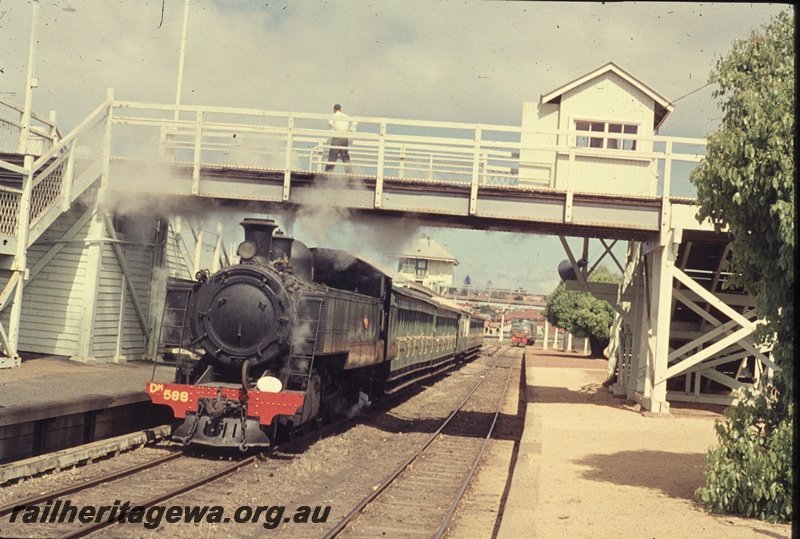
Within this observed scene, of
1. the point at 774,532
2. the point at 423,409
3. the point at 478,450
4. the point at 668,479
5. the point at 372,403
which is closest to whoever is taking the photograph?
the point at 774,532

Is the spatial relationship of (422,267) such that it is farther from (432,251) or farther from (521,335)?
(521,335)

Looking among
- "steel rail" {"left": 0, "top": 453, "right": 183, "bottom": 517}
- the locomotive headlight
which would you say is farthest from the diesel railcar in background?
"steel rail" {"left": 0, "top": 453, "right": 183, "bottom": 517}

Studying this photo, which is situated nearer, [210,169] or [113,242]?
[210,169]

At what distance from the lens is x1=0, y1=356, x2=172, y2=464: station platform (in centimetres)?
1006

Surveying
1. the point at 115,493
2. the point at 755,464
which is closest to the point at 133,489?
the point at 115,493

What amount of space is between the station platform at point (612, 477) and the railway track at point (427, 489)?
87 cm

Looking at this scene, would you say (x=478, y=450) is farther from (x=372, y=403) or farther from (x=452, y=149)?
(x=452, y=149)

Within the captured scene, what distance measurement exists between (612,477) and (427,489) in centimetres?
263

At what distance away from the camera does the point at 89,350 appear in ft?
56.4

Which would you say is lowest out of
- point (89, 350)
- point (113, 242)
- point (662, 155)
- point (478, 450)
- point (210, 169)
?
point (478, 450)

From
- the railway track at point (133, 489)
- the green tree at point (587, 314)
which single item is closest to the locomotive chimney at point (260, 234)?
the railway track at point (133, 489)

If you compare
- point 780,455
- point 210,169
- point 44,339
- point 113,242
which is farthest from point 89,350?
point 780,455

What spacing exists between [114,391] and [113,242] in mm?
6155

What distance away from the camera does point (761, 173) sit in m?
8.75
